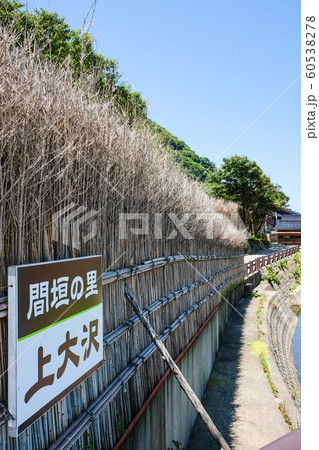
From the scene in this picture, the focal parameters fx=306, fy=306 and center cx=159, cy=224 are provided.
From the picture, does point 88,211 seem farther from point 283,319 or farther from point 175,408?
point 283,319

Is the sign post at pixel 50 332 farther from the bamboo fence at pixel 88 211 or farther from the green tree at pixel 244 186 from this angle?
the green tree at pixel 244 186

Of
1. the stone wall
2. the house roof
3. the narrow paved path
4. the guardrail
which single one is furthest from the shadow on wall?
the house roof

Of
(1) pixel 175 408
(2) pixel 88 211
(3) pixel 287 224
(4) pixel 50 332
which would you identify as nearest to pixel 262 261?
(1) pixel 175 408

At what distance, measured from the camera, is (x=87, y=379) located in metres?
2.41

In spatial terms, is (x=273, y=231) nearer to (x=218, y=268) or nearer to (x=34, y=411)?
(x=218, y=268)

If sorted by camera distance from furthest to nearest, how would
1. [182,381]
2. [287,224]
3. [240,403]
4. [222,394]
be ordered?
[287,224] → [222,394] → [240,403] → [182,381]

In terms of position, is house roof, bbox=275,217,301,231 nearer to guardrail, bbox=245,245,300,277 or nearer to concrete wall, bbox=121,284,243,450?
guardrail, bbox=245,245,300,277

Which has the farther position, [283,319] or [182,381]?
[283,319]

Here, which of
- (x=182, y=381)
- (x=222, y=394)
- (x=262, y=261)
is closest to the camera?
(x=182, y=381)

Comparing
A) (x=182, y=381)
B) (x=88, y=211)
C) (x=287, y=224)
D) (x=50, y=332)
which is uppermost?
(x=287, y=224)

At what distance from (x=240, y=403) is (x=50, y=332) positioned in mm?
5064

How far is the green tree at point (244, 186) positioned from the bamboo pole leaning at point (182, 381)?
24403mm

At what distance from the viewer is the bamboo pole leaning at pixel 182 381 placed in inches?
105

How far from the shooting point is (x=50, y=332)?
196cm
